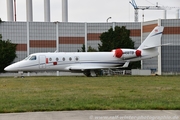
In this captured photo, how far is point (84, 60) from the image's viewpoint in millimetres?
37781

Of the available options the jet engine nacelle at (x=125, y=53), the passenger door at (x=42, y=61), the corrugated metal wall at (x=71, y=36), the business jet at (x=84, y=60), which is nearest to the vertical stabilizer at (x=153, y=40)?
the business jet at (x=84, y=60)

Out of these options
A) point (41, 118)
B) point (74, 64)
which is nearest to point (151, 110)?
point (41, 118)

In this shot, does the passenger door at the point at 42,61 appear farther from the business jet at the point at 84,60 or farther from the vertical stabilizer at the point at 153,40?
the vertical stabilizer at the point at 153,40

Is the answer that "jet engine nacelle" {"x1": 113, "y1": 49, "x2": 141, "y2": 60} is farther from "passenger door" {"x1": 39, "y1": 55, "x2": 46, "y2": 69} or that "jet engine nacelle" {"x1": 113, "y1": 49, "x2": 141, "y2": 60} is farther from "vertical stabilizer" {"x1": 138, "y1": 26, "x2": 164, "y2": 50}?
"passenger door" {"x1": 39, "y1": 55, "x2": 46, "y2": 69}

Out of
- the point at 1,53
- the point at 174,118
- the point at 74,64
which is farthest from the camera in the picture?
the point at 1,53

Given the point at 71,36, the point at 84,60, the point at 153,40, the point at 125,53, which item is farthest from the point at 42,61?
the point at 71,36

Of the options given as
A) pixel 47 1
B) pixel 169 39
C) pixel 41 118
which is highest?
pixel 47 1

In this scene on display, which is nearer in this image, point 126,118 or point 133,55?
point 126,118

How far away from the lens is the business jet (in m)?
35.9

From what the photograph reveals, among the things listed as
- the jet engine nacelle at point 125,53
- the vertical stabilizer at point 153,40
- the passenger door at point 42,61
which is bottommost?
the passenger door at point 42,61

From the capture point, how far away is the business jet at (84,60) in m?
35.9

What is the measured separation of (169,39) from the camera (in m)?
62.8

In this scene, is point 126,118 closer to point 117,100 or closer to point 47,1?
point 117,100

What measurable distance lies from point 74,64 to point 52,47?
1125 inches
